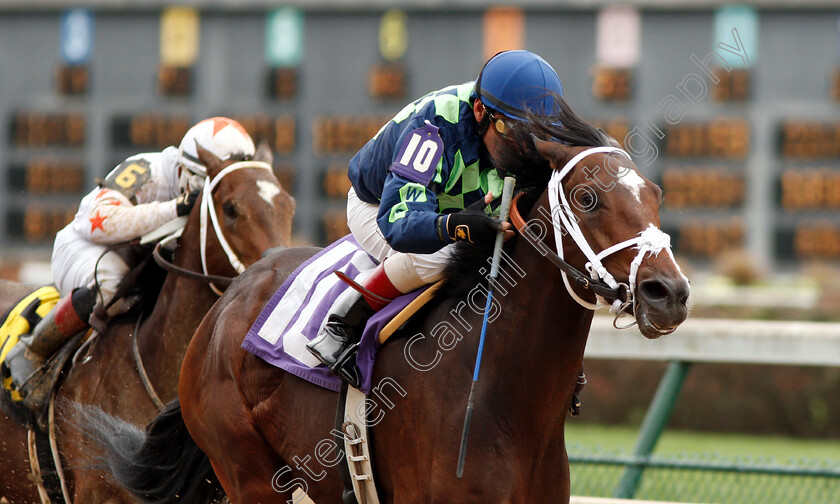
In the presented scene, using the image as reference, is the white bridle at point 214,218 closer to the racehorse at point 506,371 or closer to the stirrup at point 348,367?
the racehorse at point 506,371

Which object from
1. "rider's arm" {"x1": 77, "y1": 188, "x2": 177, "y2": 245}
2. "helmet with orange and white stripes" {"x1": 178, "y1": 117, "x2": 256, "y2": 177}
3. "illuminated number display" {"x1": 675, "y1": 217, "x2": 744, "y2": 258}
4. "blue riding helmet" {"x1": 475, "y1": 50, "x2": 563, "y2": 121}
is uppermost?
"blue riding helmet" {"x1": 475, "y1": 50, "x2": 563, "y2": 121}

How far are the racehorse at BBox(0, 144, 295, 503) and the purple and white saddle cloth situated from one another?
0.66 m

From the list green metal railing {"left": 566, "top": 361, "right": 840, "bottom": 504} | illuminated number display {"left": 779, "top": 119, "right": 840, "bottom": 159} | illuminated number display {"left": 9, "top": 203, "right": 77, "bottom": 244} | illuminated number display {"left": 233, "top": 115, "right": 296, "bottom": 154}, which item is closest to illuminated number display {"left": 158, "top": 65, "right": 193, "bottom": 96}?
illuminated number display {"left": 233, "top": 115, "right": 296, "bottom": 154}

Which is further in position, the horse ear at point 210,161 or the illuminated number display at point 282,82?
the illuminated number display at point 282,82

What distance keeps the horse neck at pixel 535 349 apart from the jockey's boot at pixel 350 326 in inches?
15.0

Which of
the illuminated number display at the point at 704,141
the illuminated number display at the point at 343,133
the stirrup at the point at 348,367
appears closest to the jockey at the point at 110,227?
the stirrup at the point at 348,367

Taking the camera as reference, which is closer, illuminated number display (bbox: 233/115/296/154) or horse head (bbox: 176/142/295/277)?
horse head (bbox: 176/142/295/277)

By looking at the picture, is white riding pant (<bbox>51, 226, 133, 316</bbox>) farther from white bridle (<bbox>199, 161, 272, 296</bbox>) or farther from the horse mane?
the horse mane

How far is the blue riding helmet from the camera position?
275 centimetres

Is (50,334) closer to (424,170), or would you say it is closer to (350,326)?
(350,326)

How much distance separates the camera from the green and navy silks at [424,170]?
8.79ft

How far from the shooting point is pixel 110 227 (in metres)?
4.12

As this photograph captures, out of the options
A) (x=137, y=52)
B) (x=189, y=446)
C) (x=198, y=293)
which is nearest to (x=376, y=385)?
(x=189, y=446)

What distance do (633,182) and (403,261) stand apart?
2.29 ft
